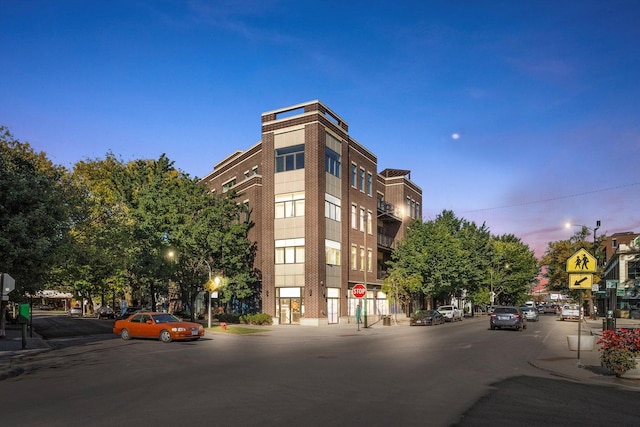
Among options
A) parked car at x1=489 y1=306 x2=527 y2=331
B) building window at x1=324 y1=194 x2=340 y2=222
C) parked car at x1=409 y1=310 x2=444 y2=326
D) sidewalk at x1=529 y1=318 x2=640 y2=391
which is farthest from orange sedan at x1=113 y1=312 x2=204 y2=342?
parked car at x1=409 y1=310 x2=444 y2=326

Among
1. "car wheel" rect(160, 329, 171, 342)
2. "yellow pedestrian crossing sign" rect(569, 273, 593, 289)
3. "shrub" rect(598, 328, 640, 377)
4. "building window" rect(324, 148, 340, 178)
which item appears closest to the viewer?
"shrub" rect(598, 328, 640, 377)

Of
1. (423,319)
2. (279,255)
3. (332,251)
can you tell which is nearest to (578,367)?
(423,319)

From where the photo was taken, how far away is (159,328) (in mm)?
27125

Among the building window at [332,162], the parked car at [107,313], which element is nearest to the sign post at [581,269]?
the building window at [332,162]

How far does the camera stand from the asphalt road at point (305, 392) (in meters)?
8.99

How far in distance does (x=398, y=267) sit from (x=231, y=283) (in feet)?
61.1

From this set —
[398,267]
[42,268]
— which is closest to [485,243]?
[398,267]

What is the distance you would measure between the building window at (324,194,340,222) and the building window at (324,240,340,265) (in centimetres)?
234

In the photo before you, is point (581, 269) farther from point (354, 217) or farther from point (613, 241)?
point (613, 241)

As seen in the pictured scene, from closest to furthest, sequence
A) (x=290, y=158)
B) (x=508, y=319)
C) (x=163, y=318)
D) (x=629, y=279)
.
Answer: (x=163, y=318)
(x=508, y=319)
(x=290, y=158)
(x=629, y=279)

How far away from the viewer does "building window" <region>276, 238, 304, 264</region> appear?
46.3 m

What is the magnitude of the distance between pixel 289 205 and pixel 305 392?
36483 millimetres

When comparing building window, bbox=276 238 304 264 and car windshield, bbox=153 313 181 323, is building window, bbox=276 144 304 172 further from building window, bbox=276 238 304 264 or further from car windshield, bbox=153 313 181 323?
car windshield, bbox=153 313 181 323

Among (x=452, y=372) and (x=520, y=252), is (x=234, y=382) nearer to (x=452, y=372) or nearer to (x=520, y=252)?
(x=452, y=372)
